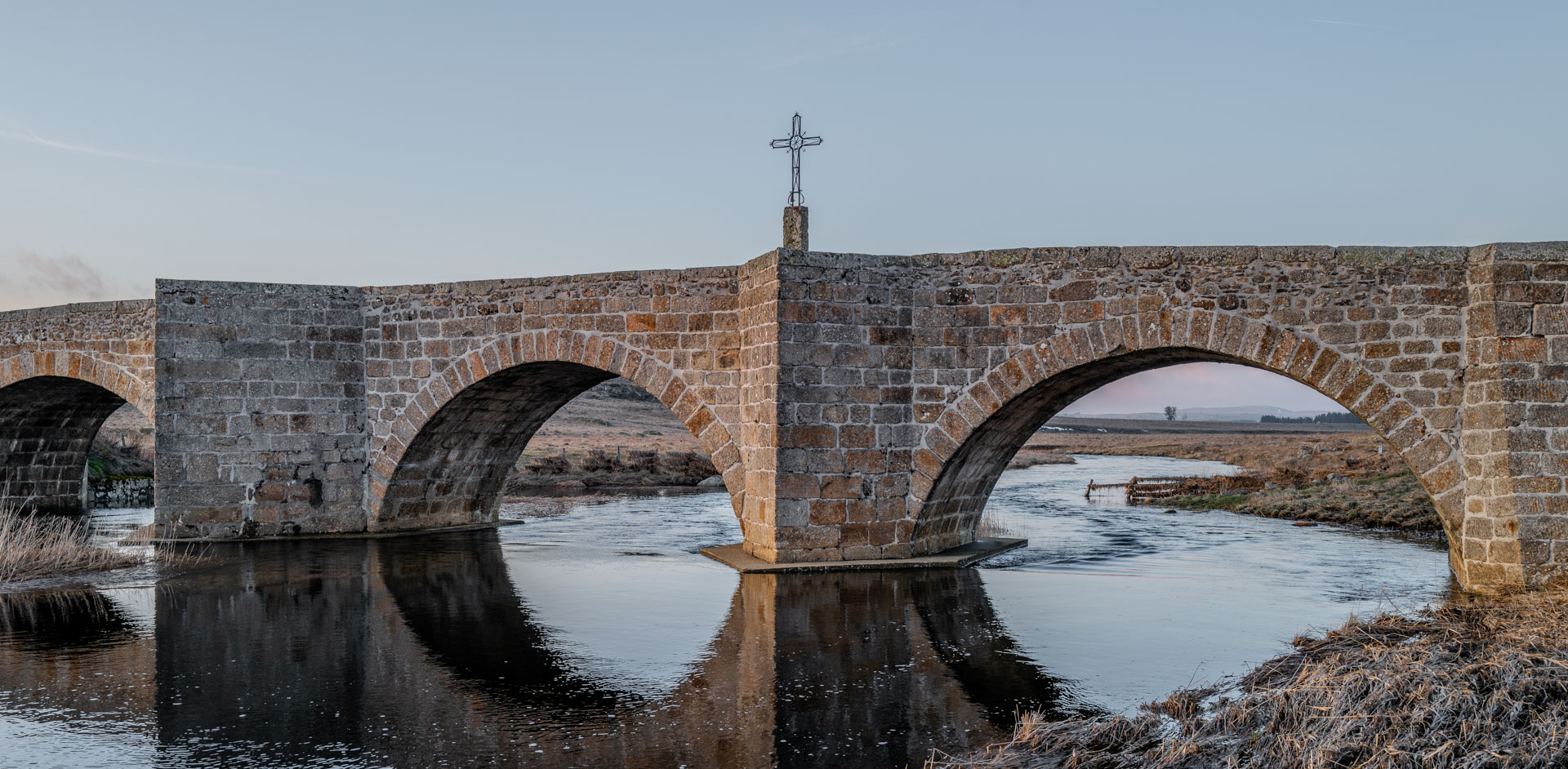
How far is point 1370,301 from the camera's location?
973cm

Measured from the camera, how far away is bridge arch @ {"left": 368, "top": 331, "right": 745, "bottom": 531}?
12430 mm

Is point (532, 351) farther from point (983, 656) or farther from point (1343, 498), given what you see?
point (1343, 498)

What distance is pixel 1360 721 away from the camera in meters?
4.68

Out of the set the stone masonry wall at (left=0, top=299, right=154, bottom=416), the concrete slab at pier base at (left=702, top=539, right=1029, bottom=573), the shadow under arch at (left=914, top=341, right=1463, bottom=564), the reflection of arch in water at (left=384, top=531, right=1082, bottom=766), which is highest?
the stone masonry wall at (left=0, top=299, right=154, bottom=416)

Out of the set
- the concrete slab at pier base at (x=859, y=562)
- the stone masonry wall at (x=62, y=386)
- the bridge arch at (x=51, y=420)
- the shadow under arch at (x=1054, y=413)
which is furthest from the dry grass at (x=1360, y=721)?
the bridge arch at (x=51, y=420)

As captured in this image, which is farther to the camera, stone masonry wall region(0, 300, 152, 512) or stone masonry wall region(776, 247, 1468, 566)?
stone masonry wall region(0, 300, 152, 512)

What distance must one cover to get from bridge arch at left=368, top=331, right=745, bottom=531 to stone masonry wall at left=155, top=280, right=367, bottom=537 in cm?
72

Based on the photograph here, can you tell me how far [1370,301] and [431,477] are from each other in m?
11.1

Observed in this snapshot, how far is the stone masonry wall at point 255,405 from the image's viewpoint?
44.9 ft

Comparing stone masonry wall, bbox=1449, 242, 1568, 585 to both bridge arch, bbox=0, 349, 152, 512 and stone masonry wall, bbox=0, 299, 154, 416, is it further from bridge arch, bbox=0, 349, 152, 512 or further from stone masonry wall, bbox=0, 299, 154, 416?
bridge arch, bbox=0, 349, 152, 512

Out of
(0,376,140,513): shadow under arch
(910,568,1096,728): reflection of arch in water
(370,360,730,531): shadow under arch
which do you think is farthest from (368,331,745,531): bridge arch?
(0,376,140,513): shadow under arch

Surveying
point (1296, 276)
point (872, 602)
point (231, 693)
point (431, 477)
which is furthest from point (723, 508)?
point (231, 693)

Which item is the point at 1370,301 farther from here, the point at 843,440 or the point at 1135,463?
the point at 1135,463

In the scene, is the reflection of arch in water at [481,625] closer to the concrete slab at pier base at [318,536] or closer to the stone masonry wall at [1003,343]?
the concrete slab at pier base at [318,536]
